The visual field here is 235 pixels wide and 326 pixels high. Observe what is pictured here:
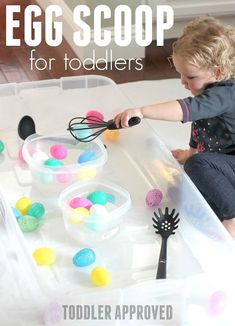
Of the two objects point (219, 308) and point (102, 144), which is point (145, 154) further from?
point (219, 308)

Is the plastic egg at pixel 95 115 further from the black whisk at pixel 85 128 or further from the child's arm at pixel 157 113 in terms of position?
the child's arm at pixel 157 113

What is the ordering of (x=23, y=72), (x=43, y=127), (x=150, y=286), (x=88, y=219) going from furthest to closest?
(x=23, y=72)
(x=43, y=127)
(x=88, y=219)
(x=150, y=286)

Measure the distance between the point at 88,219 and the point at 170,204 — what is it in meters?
0.20

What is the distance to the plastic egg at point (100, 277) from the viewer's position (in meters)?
1.31

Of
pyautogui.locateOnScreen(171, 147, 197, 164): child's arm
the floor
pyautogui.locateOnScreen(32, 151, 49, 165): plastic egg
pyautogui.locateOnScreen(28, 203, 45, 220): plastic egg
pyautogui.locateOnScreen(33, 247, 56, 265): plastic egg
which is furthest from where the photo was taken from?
the floor

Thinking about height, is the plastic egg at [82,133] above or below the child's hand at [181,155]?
above

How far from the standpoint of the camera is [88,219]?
140 cm

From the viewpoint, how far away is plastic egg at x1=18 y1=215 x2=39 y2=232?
4.67 feet

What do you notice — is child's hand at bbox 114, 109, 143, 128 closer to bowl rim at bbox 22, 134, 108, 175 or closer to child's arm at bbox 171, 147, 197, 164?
bowl rim at bbox 22, 134, 108, 175

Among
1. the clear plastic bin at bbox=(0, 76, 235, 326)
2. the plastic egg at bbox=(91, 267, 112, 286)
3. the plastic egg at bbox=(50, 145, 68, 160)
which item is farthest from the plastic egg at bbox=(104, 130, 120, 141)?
the plastic egg at bbox=(91, 267, 112, 286)

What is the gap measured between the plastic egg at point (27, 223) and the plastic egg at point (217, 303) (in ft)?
1.23

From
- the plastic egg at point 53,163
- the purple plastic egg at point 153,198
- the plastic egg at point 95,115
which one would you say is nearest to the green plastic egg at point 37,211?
the plastic egg at point 53,163

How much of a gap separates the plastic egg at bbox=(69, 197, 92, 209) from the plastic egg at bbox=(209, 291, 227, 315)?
33 centimetres

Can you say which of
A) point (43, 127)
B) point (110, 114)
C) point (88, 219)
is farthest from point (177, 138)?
point (88, 219)
